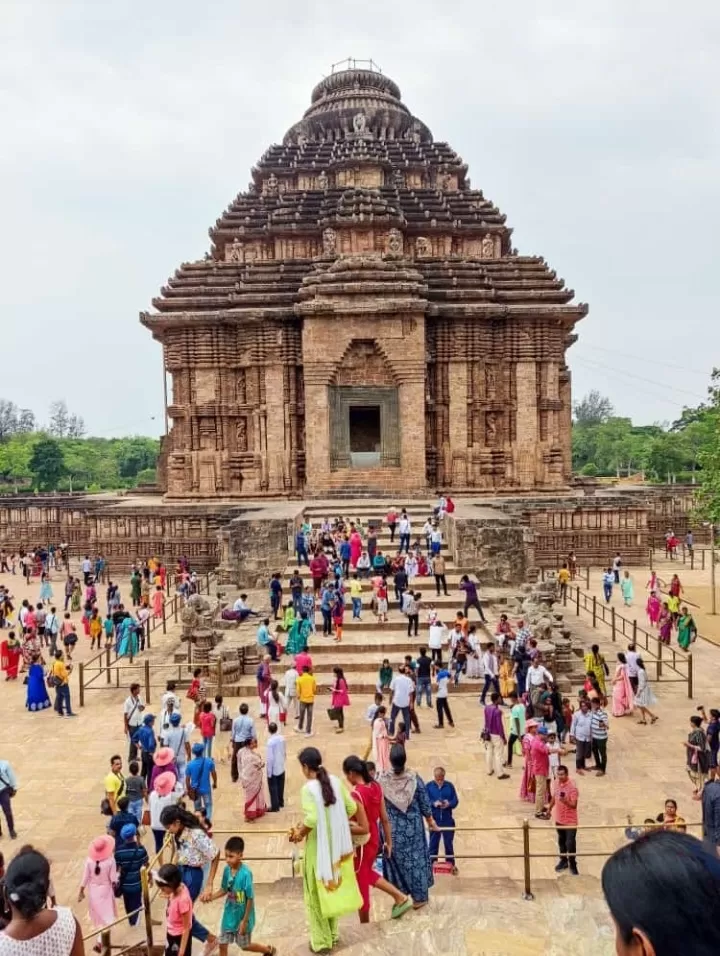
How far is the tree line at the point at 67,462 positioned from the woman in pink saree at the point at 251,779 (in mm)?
54441

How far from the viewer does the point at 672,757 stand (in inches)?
356

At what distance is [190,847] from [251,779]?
2.33m

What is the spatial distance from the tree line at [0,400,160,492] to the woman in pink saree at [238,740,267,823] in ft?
179

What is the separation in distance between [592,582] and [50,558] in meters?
17.7

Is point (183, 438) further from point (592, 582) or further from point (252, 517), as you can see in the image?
point (592, 582)

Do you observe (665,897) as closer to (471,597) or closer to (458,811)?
(458,811)

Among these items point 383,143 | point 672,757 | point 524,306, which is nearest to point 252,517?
point 672,757

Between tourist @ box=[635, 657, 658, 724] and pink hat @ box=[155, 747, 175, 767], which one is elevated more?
pink hat @ box=[155, 747, 175, 767]

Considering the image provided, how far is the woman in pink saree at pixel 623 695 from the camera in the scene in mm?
10423

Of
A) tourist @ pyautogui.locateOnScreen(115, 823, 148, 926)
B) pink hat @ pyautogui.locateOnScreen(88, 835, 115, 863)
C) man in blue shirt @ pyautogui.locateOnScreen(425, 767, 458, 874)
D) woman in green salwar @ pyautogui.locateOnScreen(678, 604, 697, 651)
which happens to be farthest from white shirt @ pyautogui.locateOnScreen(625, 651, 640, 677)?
pink hat @ pyautogui.locateOnScreen(88, 835, 115, 863)

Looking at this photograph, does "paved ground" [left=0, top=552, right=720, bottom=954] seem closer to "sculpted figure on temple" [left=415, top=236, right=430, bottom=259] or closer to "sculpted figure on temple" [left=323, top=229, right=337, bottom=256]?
"sculpted figure on temple" [left=323, top=229, right=337, bottom=256]

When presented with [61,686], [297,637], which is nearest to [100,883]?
[61,686]

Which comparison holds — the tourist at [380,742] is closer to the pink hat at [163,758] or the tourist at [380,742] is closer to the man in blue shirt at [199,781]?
the man in blue shirt at [199,781]

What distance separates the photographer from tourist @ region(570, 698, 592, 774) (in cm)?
840
